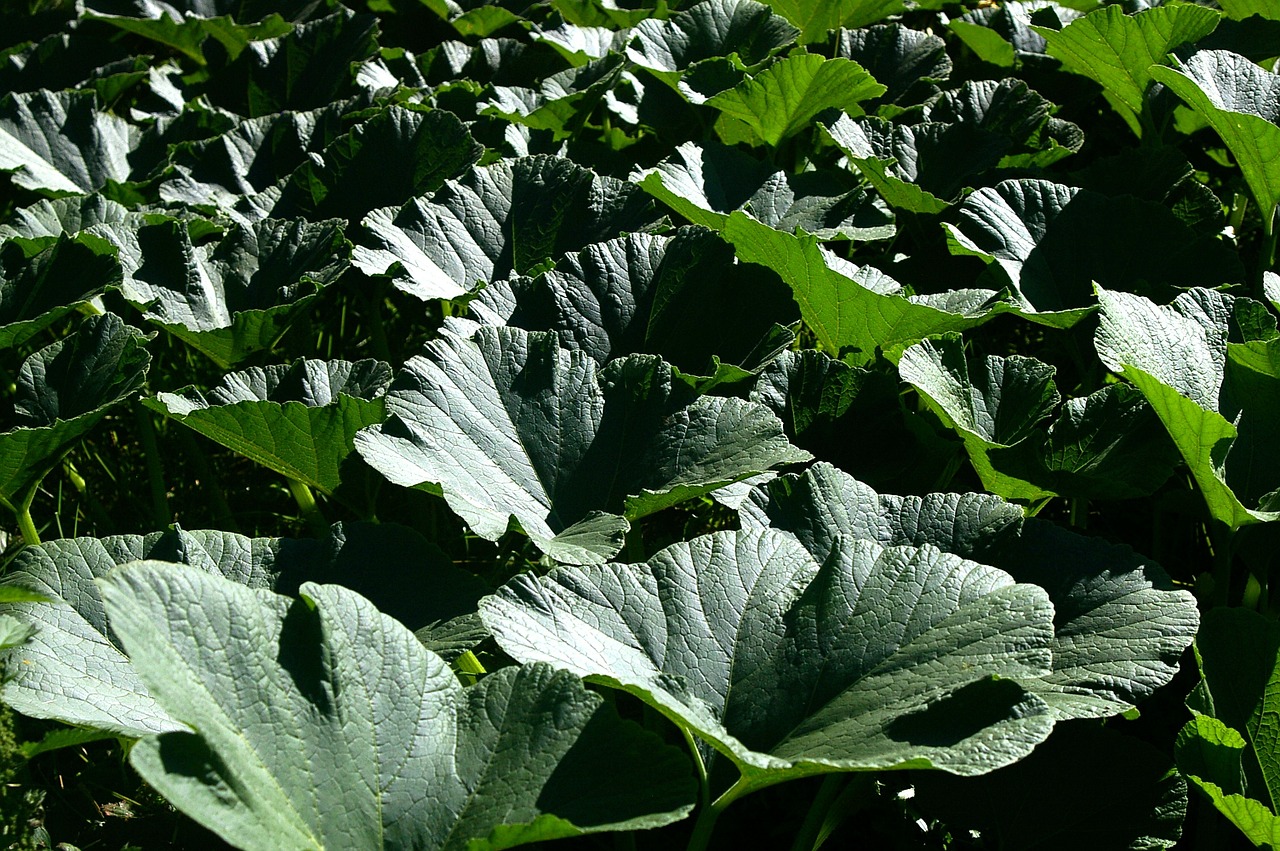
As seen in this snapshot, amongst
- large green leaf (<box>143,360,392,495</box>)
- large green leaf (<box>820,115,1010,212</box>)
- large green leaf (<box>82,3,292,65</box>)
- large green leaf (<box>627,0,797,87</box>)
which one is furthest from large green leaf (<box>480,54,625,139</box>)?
large green leaf (<box>82,3,292,65</box>)

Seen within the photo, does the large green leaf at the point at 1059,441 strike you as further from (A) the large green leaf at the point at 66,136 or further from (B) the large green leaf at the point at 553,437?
(A) the large green leaf at the point at 66,136

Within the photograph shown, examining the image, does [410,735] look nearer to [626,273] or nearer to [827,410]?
[827,410]

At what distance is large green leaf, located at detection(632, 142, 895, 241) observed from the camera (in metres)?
2.31

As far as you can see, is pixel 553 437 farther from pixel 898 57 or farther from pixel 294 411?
pixel 898 57

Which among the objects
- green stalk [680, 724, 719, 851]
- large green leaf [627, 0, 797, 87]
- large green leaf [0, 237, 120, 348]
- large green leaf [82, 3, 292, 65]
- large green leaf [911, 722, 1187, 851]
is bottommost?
large green leaf [911, 722, 1187, 851]

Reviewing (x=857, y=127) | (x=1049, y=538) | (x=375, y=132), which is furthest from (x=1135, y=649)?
(x=375, y=132)

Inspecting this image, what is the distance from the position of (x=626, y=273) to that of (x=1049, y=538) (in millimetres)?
824

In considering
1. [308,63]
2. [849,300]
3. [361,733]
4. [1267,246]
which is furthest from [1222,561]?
[308,63]

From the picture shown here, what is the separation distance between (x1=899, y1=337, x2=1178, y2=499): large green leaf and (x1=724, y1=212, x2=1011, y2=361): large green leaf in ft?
0.47

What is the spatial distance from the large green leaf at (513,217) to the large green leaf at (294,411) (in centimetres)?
41

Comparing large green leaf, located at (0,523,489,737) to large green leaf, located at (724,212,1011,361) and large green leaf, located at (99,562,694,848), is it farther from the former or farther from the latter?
large green leaf, located at (724,212,1011,361)

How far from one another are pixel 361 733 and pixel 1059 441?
1.03 metres

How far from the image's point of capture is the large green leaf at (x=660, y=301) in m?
1.97

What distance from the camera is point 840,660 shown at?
4.24 ft
